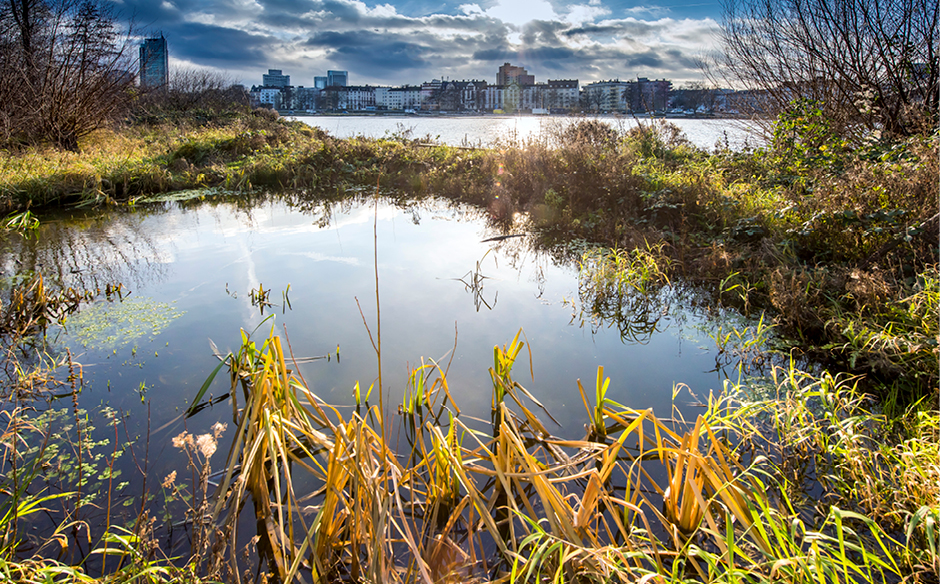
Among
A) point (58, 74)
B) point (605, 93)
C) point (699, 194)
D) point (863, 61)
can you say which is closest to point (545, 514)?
point (699, 194)

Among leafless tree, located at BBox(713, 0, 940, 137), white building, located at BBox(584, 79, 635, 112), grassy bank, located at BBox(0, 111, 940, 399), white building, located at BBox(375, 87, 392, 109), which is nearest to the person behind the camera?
grassy bank, located at BBox(0, 111, 940, 399)

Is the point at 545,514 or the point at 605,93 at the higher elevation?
the point at 605,93

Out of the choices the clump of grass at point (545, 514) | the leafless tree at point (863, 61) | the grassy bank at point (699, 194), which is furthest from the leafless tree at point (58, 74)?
the leafless tree at point (863, 61)

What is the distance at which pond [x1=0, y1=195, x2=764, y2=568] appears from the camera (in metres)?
3.16

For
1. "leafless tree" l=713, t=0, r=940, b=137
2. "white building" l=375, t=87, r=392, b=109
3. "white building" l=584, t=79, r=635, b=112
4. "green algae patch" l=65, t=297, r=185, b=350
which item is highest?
"white building" l=375, t=87, r=392, b=109

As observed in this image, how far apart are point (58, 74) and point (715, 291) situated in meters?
14.5

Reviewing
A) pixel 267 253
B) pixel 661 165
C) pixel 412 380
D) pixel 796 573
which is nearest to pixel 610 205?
pixel 661 165

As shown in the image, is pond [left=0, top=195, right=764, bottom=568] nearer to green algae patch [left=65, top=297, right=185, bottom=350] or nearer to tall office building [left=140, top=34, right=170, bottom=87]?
green algae patch [left=65, top=297, right=185, bottom=350]

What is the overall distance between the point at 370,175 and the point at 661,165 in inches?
267

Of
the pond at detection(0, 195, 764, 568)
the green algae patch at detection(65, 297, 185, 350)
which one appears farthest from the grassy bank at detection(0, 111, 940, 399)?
the green algae patch at detection(65, 297, 185, 350)

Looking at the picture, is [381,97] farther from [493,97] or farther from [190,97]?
[190,97]

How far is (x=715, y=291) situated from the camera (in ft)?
16.6

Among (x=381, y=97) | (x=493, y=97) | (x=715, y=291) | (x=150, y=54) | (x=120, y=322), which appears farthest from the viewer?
(x=381, y=97)

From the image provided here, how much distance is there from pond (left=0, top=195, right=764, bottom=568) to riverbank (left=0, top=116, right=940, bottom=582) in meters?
0.33
